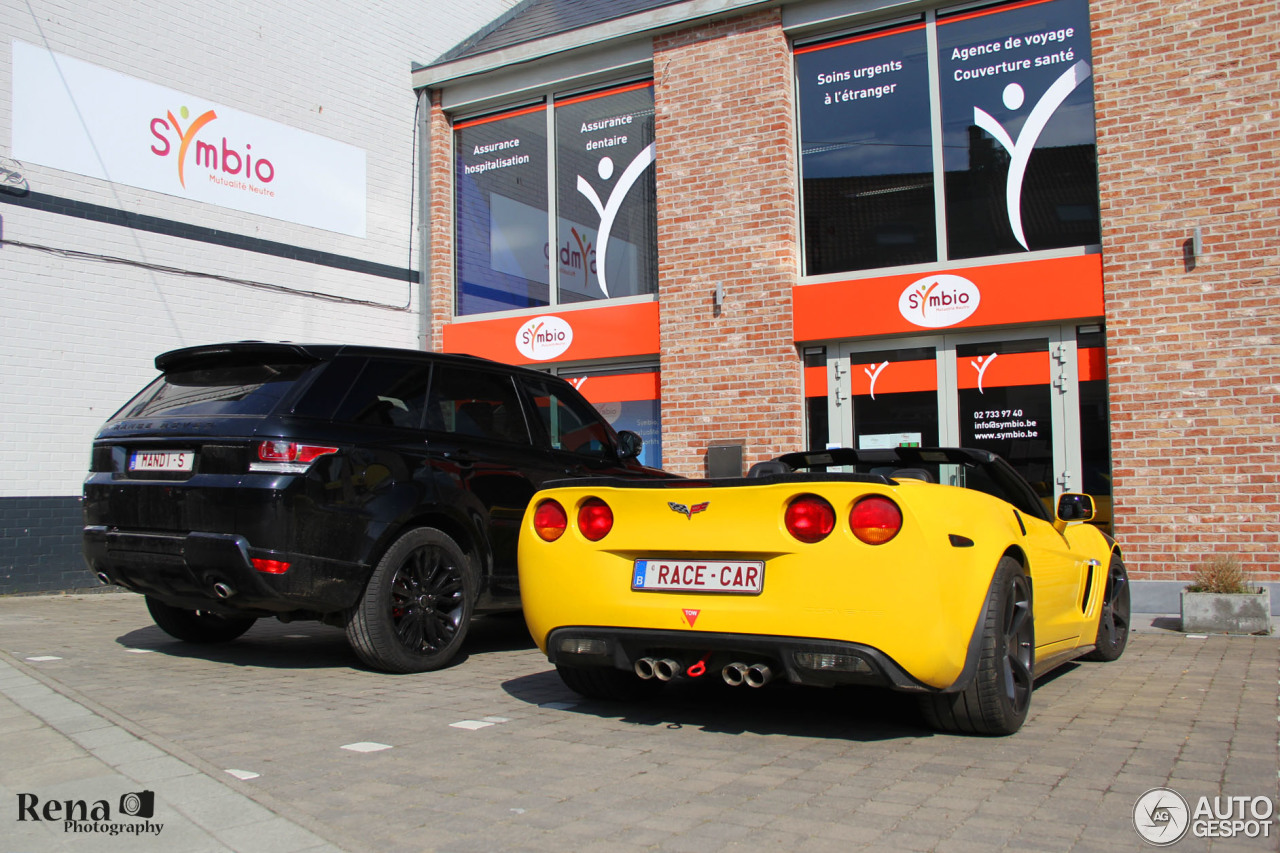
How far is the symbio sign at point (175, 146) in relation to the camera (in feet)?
32.0

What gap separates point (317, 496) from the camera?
5102mm

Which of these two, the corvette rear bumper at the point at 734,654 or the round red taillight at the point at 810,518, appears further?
the round red taillight at the point at 810,518

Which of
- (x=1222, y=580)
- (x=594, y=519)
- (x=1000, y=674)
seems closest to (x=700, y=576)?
(x=594, y=519)

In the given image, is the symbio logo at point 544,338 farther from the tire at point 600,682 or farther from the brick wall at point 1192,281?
the tire at point 600,682

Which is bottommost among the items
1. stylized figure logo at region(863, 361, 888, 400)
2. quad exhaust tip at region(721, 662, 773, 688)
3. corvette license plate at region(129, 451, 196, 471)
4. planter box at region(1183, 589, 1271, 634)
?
planter box at region(1183, 589, 1271, 634)

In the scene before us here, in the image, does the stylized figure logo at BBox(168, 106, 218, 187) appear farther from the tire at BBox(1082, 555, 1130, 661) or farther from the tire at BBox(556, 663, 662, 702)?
the tire at BBox(1082, 555, 1130, 661)

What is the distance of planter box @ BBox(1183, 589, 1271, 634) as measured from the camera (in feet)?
24.1

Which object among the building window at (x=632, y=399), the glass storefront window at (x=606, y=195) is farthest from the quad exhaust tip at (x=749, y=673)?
the glass storefront window at (x=606, y=195)

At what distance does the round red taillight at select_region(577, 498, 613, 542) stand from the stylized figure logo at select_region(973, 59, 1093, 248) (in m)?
6.78

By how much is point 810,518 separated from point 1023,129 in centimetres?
730

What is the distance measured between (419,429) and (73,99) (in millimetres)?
6789

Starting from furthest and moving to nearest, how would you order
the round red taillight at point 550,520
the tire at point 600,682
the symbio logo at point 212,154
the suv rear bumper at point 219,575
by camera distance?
1. the symbio logo at point 212,154
2. the suv rear bumper at point 219,575
3. the tire at point 600,682
4. the round red taillight at point 550,520

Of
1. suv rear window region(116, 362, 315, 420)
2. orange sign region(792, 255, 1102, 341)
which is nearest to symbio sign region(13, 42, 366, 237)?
suv rear window region(116, 362, 315, 420)

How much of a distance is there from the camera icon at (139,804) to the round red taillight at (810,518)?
2.30 m
